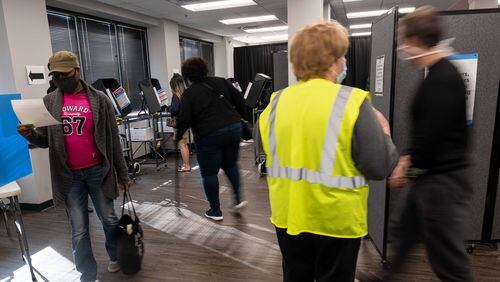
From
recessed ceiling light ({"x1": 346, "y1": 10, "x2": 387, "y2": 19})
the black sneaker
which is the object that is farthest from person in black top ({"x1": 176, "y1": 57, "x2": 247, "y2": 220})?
recessed ceiling light ({"x1": 346, "y1": 10, "x2": 387, "y2": 19})

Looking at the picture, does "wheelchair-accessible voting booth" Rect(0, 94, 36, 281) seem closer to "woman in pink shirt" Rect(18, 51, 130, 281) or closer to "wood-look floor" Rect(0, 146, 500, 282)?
"wood-look floor" Rect(0, 146, 500, 282)

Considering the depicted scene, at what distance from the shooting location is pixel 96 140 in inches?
70.9

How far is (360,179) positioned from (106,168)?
1.41 metres

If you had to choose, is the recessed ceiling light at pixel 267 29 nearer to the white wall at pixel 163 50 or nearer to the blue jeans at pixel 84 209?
the white wall at pixel 163 50

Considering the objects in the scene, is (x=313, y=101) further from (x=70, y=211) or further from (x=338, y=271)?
(x=70, y=211)

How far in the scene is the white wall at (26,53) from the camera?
323 centimetres

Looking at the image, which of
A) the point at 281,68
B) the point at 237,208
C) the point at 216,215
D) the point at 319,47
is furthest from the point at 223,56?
the point at 319,47

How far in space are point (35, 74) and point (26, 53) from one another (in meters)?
0.22

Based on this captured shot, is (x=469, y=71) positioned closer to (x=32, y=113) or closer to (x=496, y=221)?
(x=496, y=221)

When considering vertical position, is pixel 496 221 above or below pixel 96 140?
below

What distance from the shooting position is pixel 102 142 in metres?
1.82

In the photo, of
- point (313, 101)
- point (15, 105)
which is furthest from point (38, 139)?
point (313, 101)

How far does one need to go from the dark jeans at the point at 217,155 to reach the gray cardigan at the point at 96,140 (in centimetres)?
86

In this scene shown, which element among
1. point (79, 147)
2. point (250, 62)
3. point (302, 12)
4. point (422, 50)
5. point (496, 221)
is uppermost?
point (302, 12)
